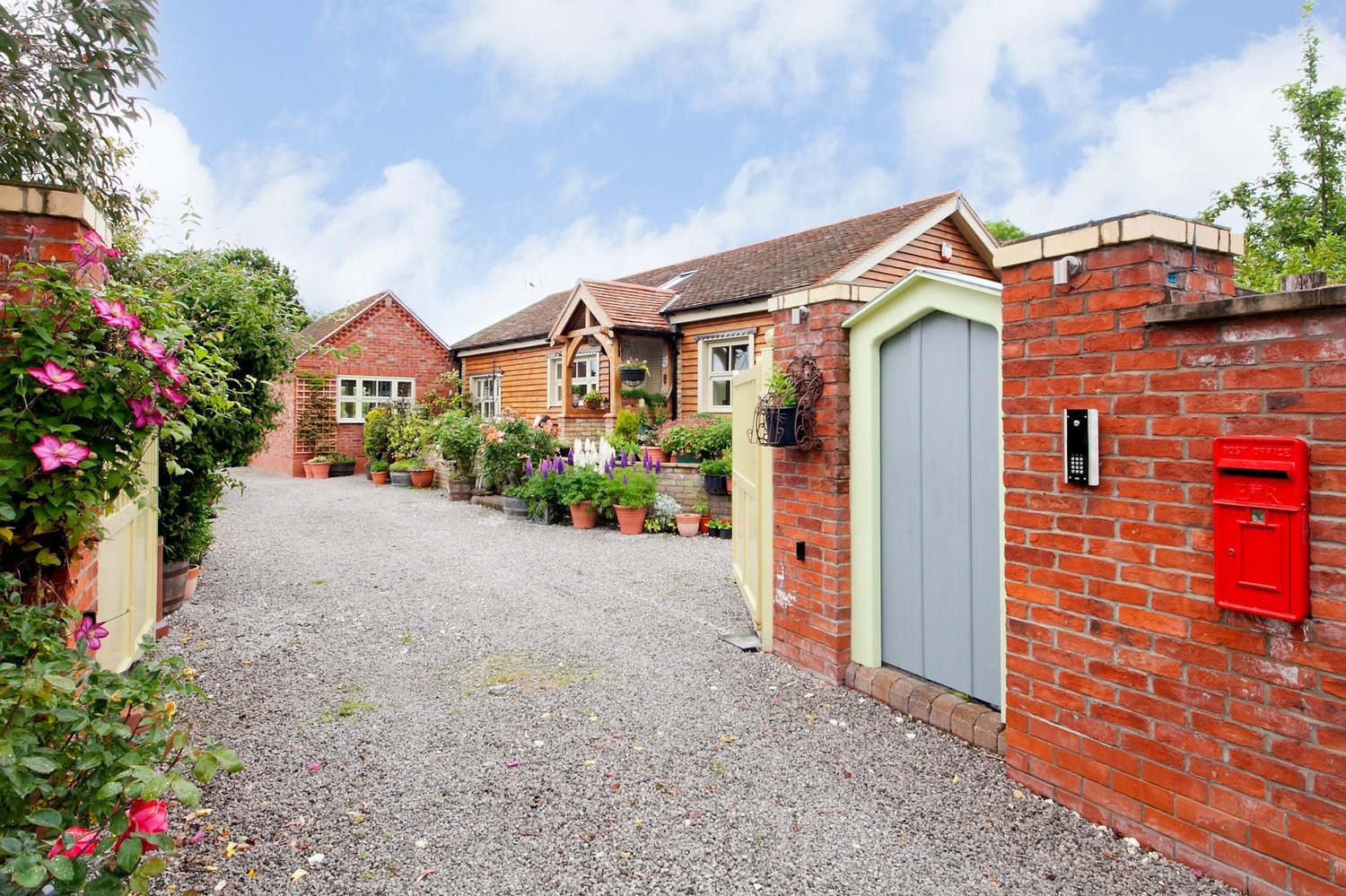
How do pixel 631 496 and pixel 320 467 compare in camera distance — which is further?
pixel 320 467

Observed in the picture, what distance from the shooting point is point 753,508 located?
5656mm


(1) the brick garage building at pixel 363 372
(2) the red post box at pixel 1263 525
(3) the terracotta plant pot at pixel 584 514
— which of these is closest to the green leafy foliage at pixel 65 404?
(2) the red post box at pixel 1263 525

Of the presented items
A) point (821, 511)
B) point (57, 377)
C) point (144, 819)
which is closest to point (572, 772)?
point (144, 819)

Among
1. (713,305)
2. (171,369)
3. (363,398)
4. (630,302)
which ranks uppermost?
(630,302)

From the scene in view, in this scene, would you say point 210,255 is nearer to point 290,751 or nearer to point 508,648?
point 508,648

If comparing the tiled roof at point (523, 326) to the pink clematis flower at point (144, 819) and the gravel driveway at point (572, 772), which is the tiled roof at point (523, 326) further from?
the pink clematis flower at point (144, 819)

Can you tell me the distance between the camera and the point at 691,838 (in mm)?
2805

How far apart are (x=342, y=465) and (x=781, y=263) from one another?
14.4 metres

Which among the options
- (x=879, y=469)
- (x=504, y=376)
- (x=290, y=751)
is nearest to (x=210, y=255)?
(x=290, y=751)

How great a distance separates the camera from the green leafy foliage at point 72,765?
1559 millimetres

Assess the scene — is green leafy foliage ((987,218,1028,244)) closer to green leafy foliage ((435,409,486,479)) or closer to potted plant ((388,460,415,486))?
green leafy foliage ((435,409,486,479))

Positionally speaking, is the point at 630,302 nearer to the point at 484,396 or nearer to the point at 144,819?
the point at 484,396

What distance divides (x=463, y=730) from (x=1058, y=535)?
10.2 feet

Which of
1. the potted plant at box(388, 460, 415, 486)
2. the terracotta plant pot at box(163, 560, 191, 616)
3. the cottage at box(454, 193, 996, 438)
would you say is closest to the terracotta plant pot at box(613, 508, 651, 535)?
the cottage at box(454, 193, 996, 438)
